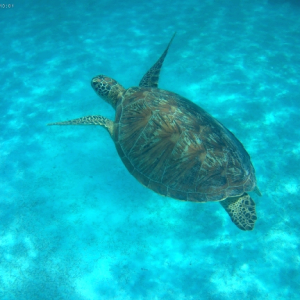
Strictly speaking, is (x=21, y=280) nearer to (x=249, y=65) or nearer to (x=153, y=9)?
(x=249, y=65)

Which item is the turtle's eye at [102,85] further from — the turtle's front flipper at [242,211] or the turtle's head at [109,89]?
the turtle's front flipper at [242,211]

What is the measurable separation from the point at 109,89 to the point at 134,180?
8.01 feet

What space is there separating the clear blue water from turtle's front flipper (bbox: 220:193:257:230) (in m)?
1.09

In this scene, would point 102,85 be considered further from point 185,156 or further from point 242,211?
point 242,211

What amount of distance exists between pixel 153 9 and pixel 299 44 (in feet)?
25.7

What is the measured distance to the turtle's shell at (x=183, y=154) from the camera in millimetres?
3629

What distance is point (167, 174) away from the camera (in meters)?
3.87

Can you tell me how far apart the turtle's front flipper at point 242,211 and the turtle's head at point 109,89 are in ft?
11.3

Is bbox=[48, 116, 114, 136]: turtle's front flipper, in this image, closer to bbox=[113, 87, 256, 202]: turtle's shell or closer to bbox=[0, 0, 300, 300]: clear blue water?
bbox=[113, 87, 256, 202]: turtle's shell

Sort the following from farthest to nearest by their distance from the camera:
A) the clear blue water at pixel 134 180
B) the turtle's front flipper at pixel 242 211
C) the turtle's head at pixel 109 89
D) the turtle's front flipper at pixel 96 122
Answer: the turtle's head at pixel 109 89 → the turtle's front flipper at pixel 96 122 → the clear blue water at pixel 134 180 → the turtle's front flipper at pixel 242 211

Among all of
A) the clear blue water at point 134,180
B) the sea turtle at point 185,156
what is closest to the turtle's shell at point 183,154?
the sea turtle at point 185,156

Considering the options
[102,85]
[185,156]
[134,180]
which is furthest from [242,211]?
[102,85]

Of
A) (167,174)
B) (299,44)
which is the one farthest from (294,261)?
(299,44)

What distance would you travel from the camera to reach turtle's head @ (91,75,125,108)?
5.36 meters
